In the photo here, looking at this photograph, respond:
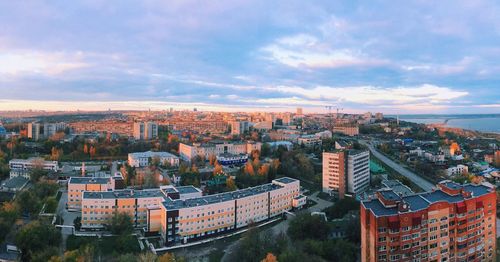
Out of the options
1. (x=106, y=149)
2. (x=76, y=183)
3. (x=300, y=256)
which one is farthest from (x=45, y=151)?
(x=300, y=256)

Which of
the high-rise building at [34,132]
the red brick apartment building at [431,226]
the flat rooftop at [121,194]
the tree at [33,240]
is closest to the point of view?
the red brick apartment building at [431,226]

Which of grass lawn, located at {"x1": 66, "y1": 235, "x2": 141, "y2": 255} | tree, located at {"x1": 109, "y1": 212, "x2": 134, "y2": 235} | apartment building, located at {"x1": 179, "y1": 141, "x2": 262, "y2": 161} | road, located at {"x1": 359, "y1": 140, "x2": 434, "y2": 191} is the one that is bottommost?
grass lawn, located at {"x1": 66, "y1": 235, "x2": 141, "y2": 255}

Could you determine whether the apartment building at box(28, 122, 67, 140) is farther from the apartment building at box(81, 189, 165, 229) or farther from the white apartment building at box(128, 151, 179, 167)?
the apartment building at box(81, 189, 165, 229)

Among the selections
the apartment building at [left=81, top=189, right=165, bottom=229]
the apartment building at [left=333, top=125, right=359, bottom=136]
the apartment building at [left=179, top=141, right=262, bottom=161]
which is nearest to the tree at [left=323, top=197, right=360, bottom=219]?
the apartment building at [left=81, top=189, right=165, bottom=229]

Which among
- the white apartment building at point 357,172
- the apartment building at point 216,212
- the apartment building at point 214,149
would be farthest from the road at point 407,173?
the apartment building at point 214,149

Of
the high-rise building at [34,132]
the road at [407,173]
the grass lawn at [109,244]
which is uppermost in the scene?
the high-rise building at [34,132]

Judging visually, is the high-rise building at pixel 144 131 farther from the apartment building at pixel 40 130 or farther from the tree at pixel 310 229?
the tree at pixel 310 229
